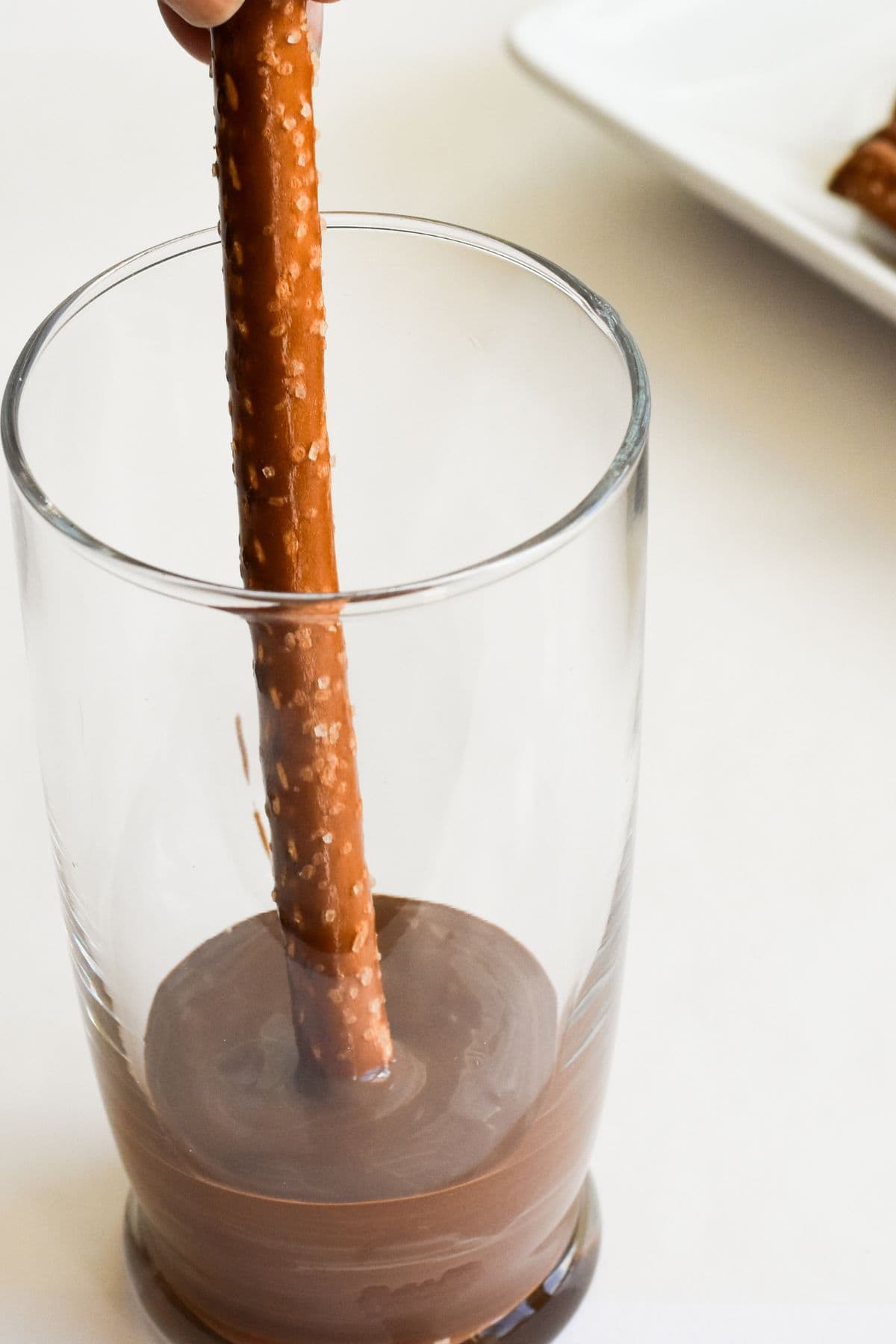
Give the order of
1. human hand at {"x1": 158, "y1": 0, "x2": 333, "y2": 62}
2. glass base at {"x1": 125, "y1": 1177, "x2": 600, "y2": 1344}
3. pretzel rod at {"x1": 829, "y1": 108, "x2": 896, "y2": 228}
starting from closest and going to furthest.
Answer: human hand at {"x1": 158, "y1": 0, "x2": 333, "y2": 62} < glass base at {"x1": 125, "y1": 1177, "x2": 600, "y2": 1344} < pretzel rod at {"x1": 829, "y1": 108, "x2": 896, "y2": 228}

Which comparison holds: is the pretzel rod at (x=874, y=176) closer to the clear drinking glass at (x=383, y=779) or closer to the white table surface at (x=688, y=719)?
the white table surface at (x=688, y=719)

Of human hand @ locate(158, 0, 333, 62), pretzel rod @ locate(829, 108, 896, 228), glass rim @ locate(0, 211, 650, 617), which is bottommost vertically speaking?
pretzel rod @ locate(829, 108, 896, 228)

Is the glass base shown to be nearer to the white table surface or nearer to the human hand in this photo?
the white table surface

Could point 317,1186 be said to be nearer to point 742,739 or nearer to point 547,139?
point 742,739

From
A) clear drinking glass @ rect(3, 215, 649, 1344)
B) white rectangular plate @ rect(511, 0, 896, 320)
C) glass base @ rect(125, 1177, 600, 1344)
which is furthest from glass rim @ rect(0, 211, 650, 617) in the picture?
white rectangular plate @ rect(511, 0, 896, 320)

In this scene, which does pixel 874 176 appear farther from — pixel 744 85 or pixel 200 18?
pixel 200 18

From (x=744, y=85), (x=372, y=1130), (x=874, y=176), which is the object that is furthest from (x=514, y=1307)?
(x=744, y=85)

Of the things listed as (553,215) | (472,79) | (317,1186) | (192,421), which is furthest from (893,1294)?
(472,79)

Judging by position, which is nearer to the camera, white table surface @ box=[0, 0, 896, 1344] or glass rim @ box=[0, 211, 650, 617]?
glass rim @ box=[0, 211, 650, 617]

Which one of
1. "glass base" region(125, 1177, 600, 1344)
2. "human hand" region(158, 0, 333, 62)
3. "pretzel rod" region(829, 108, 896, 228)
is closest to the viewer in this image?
"human hand" region(158, 0, 333, 62)

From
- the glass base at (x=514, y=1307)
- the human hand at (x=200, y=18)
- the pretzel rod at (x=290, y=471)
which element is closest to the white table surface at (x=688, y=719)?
the glass base at (x=514, y=1307)
